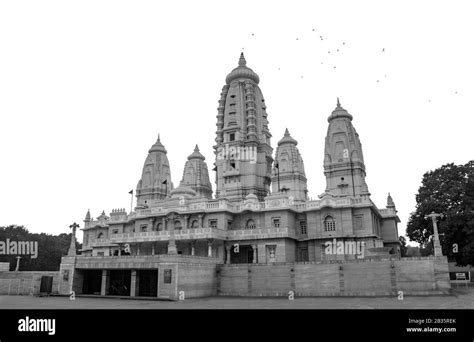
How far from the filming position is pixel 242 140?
211ft

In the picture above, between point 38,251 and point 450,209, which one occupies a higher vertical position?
point 450,209

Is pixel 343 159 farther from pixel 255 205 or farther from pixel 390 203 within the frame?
pixel 255 205

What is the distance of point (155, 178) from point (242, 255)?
2958 centimetres

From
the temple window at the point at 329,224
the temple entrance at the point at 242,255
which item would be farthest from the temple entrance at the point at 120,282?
the temple window at the point at 329,224

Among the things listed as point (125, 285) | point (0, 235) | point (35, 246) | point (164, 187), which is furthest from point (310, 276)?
point (0, 235)

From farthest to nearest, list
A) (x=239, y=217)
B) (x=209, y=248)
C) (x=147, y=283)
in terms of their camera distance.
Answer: (x=239, y=217) → (x=209, y=248) → (x=147, y=283)

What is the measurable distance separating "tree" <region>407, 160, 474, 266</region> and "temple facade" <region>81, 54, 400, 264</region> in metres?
5.31

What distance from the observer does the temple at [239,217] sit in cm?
3706

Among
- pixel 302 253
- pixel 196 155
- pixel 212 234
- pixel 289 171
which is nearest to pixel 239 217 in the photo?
pixel 212 234

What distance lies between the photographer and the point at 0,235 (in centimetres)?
7256

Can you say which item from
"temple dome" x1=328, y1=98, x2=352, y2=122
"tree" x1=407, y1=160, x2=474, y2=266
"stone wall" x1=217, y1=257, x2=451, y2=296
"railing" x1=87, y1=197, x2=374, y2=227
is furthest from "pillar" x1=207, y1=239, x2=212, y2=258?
"temple dome" x1=328, y1=98, x2=352, y2=122

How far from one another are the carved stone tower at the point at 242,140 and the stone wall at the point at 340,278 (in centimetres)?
2398
